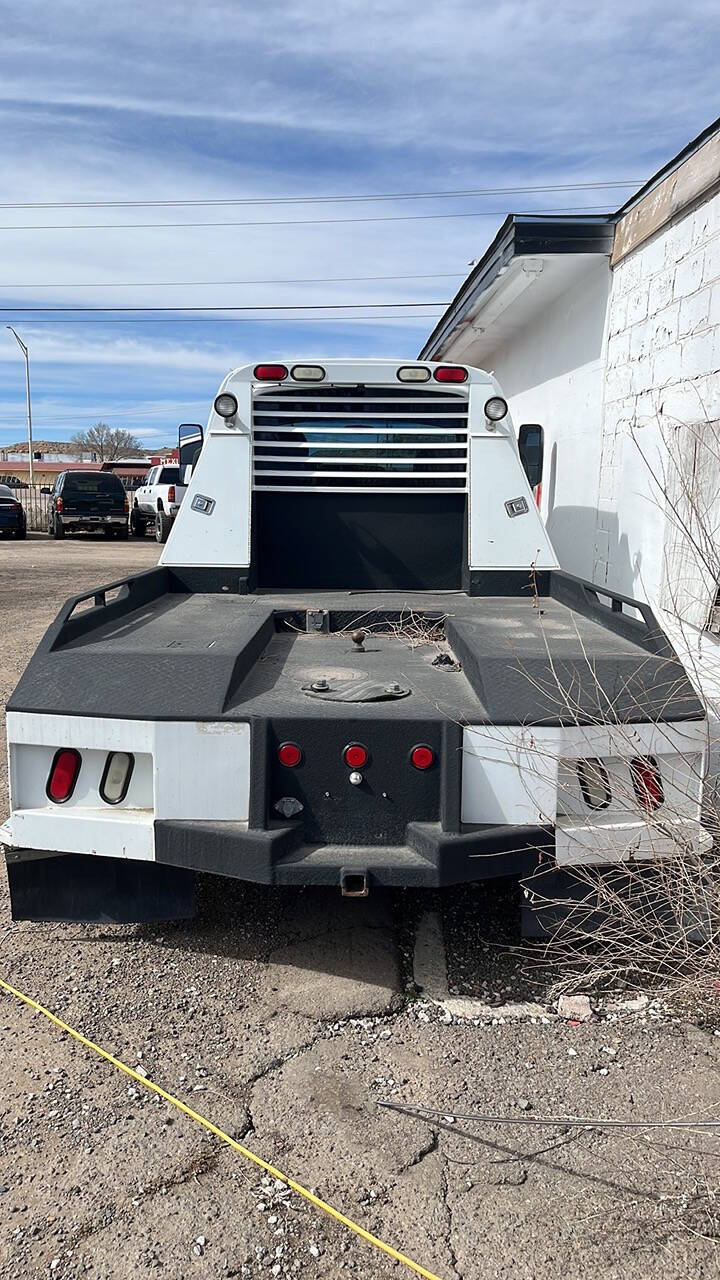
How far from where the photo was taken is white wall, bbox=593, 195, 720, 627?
5738mm

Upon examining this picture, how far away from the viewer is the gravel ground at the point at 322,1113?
7.80 feet

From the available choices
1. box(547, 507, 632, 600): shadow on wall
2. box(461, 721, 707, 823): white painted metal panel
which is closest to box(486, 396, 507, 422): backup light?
box(547, 507, 632, 600): shadow on wall

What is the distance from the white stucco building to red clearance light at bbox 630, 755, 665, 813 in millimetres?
985

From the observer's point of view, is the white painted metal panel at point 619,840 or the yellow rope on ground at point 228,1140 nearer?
the yellow rope on ground at point 228,1140

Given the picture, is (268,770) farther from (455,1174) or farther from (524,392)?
(524,392)

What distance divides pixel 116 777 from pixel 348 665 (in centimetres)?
114

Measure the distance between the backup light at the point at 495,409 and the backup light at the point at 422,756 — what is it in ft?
9.63

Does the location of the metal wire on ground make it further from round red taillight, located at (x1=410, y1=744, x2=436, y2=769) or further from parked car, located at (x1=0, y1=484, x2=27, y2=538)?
parked car, located at (x1=0, y1=484, x2=27, y2=538)

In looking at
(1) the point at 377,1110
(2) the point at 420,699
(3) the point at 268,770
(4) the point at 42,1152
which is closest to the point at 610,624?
(2) the point at 420,699

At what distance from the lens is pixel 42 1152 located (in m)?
2.70

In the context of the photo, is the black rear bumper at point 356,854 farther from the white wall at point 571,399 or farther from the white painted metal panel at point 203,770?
the white wall at point 571,399

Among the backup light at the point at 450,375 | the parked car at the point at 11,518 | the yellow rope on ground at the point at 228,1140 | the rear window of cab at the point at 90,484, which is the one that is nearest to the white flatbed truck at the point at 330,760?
the yellow rope on ground at the point at 228,1140

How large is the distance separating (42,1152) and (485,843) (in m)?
1.62

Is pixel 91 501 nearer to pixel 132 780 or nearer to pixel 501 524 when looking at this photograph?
pixel 501 524
